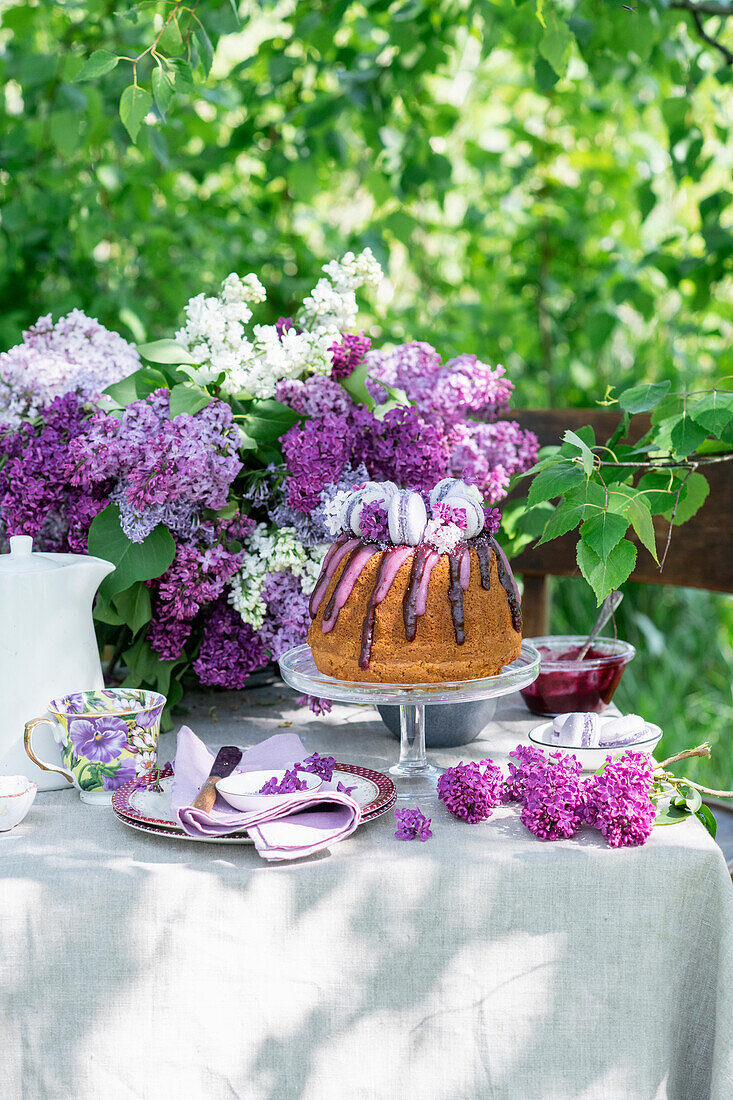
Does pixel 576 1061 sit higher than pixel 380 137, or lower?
lower

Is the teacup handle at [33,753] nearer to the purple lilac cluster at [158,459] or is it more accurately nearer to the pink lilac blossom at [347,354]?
the purple lilac cluster at [158,459]

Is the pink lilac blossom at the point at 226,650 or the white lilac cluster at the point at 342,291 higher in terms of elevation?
the white lilac cluster at the point at 342,291

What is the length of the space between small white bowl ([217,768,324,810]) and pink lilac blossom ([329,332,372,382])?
0.54m

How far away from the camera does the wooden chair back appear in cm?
167

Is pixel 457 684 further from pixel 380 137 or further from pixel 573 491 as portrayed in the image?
pixel 380 137

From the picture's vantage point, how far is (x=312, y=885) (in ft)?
2.58

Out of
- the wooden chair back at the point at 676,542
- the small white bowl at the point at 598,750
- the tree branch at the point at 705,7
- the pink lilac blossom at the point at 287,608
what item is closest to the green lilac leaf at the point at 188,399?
the pink lilac blossom at the point at 287,608

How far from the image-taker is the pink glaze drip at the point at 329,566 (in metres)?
1.00

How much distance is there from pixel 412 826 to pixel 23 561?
485 mm

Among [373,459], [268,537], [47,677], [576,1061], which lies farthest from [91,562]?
[576,1061]

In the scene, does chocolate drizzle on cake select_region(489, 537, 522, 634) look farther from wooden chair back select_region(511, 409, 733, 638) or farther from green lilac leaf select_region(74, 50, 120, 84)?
green lilac leaf select_region(74, 50, 120, 84)

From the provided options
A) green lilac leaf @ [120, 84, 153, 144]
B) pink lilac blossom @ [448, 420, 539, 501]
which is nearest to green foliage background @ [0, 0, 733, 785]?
green lilac leaf @ [120, 84, 153, 144]

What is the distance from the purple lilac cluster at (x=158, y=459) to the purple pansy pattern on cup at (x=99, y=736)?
0.82ft

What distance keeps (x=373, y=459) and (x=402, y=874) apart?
58 centimetres
